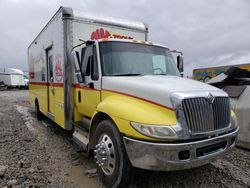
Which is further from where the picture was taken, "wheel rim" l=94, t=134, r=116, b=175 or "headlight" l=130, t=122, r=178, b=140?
A: "wheel rim" l=94, t=134, r=116, b=175

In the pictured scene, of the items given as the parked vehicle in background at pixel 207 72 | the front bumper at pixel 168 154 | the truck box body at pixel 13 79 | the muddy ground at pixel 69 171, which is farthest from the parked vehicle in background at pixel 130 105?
the truck box body at pixel 13 79

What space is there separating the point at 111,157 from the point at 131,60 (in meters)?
1.84

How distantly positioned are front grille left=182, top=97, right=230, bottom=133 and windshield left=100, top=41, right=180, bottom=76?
139 centimetres

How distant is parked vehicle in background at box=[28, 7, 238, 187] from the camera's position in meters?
3.24

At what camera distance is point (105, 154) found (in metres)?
3.87

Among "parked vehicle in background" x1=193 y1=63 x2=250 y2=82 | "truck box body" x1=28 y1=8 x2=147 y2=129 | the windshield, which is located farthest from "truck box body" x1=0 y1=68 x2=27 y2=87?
the windshield

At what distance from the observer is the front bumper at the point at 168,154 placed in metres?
3.15

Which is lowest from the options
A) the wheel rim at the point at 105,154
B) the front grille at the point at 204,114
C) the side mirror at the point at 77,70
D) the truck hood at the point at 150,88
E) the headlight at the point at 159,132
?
the wheel rim at the point at 105,154

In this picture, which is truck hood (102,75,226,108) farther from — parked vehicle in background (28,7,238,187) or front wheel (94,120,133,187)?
front wheel (94,120,133,187)

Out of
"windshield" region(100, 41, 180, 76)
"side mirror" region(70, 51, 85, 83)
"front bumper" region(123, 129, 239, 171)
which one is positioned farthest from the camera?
"side mirror" region(70, 51, 85, 83)

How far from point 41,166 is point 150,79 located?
9.04 ft

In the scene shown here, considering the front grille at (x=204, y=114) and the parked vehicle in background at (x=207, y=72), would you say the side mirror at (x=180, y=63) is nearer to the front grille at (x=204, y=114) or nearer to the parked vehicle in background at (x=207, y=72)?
the front grille at (x=204, y=114)

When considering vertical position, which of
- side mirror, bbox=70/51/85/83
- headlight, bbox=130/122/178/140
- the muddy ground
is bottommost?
the muddy ground

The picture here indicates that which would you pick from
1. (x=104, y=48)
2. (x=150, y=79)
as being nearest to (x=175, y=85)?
(x=150, y=79)
